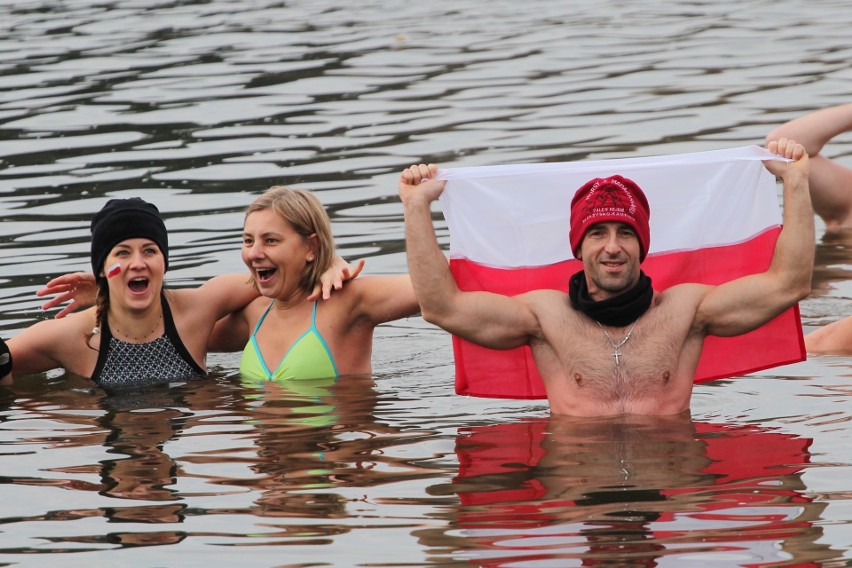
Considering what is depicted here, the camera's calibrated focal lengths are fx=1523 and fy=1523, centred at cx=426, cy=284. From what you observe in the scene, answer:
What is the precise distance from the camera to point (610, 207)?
830 cm

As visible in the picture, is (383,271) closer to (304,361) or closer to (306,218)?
(304,361)

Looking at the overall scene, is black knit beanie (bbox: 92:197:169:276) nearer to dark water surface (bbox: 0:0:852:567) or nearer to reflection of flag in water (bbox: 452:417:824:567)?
dark water surface (bbox: 0:0:852:567)

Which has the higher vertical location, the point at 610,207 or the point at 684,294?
the point at 610,207

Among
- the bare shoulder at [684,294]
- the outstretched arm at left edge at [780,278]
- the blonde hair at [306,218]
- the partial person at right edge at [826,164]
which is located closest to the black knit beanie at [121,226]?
the blonde hair at [306,218]

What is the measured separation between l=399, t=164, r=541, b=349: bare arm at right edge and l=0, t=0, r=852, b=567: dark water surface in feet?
2.22

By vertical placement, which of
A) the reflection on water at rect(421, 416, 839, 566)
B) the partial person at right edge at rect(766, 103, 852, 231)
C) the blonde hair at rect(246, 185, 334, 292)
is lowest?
the reflection on water at rect(421, 416, 839, 566)

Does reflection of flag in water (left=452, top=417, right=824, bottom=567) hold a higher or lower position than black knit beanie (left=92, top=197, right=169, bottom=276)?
lower

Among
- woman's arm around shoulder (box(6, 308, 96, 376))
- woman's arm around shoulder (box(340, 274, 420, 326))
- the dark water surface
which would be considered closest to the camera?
the dark water surface

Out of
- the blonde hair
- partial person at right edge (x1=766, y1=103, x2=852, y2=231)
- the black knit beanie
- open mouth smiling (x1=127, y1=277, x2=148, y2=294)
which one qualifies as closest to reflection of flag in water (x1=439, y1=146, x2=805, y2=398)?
the blonde hair

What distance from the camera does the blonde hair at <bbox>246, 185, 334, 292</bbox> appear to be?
9.98 m

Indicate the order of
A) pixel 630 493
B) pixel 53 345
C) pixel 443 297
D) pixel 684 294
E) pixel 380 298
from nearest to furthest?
pixel 630 493
pixel 443 297
pixel 684 294
pixel 380 298
pixel 53 345

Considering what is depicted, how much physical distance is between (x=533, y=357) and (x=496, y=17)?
18.7 metres

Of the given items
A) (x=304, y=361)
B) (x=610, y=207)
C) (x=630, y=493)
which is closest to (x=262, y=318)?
(x=304, y=361)

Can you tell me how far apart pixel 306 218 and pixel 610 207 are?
8.09 feet
